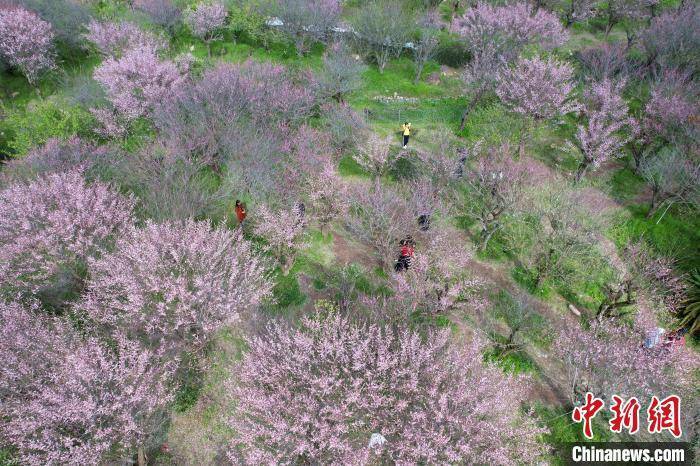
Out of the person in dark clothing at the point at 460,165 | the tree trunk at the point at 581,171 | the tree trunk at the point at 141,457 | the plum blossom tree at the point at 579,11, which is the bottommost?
the tree trunk at the point at 141,457

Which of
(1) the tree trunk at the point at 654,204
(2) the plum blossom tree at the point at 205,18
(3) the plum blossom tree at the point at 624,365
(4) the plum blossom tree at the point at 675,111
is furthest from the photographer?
(2) the plum blossom tree at the point at 205,18

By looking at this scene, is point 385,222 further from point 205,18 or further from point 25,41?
point 25,41

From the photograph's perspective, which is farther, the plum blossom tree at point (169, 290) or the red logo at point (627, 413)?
the plum blossom tree at point (169, 290)

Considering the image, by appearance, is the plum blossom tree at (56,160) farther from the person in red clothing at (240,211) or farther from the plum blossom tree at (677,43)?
the plum blossom tree at (677,43)

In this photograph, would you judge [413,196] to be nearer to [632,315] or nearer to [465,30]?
[632,315]

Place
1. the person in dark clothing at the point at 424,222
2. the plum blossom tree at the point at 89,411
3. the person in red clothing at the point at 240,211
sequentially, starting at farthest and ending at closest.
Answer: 1. the person in red clothing at the point at 240,211
2. the person in dark clothing at the point at 424,222
3. the plum blossom tree at the point at 89,411

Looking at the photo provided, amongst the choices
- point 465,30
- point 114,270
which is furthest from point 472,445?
point 465,30

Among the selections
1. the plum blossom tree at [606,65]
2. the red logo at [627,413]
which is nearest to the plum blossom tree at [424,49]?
the plum blossom tree at [606,65]
